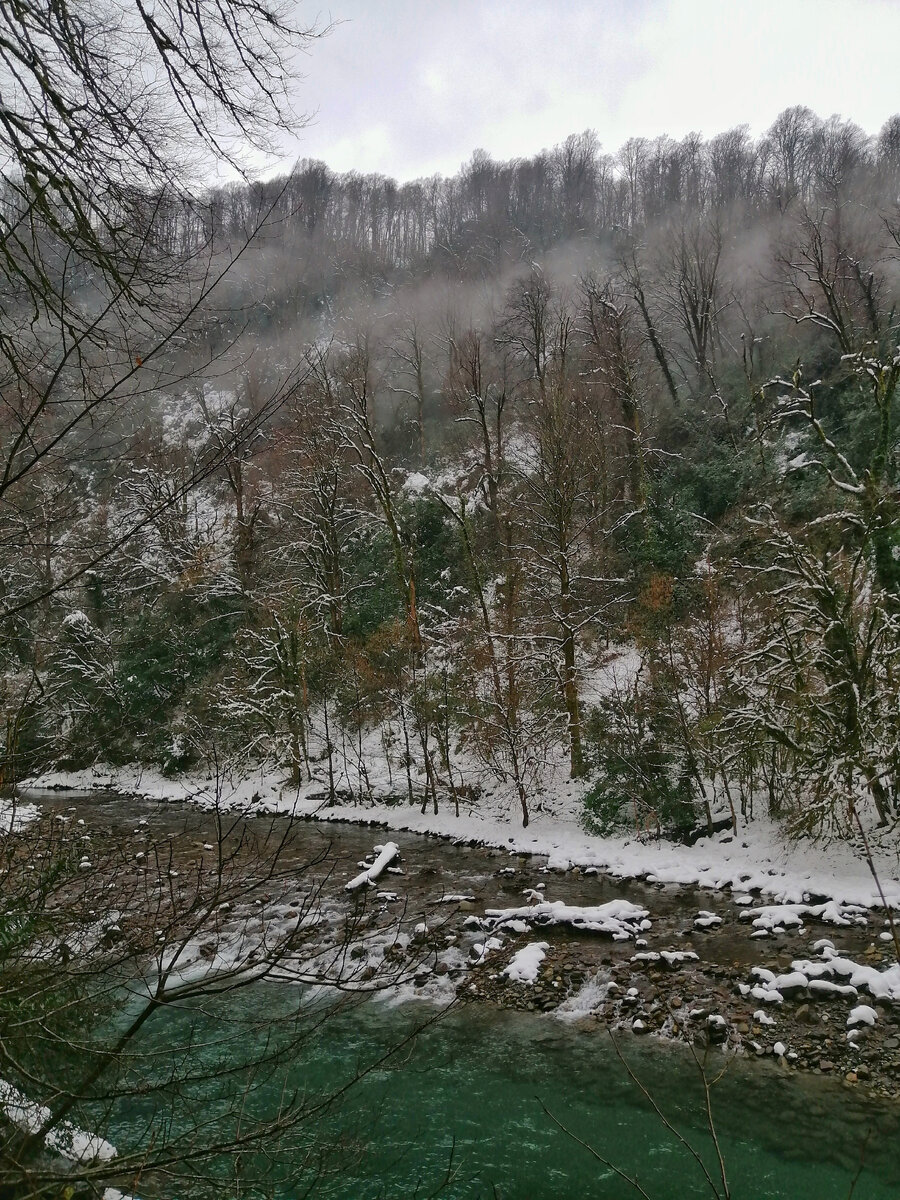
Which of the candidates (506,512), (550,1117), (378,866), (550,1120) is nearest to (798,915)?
(550,1120)

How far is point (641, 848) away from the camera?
12.6 metres

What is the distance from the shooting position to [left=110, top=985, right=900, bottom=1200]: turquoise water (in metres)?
5.30

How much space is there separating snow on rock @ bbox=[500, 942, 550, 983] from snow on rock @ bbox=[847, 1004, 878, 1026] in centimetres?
329

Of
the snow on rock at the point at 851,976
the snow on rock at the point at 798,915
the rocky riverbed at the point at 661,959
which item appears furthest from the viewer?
the snow on rock at the point at 798,915

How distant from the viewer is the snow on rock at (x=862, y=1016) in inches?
265

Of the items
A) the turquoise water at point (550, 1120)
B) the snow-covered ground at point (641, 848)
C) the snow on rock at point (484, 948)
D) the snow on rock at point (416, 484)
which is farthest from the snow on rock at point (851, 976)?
the snow on rock at point (416, 484)

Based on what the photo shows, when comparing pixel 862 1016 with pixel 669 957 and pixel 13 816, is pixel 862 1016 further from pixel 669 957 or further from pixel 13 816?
pixel 13 816

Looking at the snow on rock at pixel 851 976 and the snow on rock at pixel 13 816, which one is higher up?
the snow on rock at pixel 13 816

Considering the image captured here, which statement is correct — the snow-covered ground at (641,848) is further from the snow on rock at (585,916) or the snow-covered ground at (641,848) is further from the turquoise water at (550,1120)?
the turquoise water at (550,1120)

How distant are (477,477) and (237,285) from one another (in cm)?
2375

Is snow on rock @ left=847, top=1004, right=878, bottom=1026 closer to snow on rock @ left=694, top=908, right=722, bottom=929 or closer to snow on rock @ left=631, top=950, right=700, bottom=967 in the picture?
snow on rock @ left=631, top=950, right=700, bottom=967

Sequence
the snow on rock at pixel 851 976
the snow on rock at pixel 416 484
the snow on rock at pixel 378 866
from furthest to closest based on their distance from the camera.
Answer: the snow on rock at pixel 416 484 → the snow on rock at pixel 378 866 → the snow on rock at pixel 851 976

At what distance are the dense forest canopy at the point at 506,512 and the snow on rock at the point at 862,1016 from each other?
2595mm

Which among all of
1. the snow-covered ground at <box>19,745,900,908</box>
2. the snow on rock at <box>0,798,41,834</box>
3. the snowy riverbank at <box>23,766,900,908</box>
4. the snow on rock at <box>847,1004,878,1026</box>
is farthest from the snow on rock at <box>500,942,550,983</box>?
the snow on rock at <box>0,798,41,834</box>
